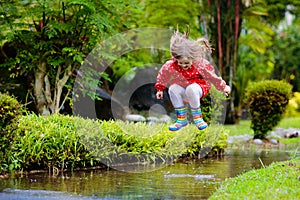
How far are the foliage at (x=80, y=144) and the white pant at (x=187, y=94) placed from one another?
10.1 feet

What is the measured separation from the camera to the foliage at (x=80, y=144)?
24.4ft

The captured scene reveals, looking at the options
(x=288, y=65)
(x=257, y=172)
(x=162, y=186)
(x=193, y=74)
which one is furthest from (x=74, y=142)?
(x=288, y=65)

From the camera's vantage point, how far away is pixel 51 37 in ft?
35.5

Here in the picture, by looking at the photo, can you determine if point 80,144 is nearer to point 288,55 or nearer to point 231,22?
point 231,22

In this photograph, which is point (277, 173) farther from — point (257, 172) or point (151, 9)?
point (151, 9)

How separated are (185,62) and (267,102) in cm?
801

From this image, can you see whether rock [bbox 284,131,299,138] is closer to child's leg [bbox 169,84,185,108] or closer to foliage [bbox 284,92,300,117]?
foliage [bbox 284,92,300,117]

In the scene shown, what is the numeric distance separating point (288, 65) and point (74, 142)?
18219mm

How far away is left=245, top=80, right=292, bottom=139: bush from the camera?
40.0 feet

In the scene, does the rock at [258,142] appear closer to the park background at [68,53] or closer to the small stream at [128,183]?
the park background at [68,53]

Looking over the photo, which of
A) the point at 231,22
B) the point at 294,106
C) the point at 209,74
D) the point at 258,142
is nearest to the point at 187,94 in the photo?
the point at 209,74

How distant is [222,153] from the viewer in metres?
10.5

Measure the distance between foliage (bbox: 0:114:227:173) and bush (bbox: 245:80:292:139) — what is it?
3613mm

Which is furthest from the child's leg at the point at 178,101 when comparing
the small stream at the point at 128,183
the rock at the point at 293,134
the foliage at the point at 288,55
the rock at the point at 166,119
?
the foliage at the point at 288,55
